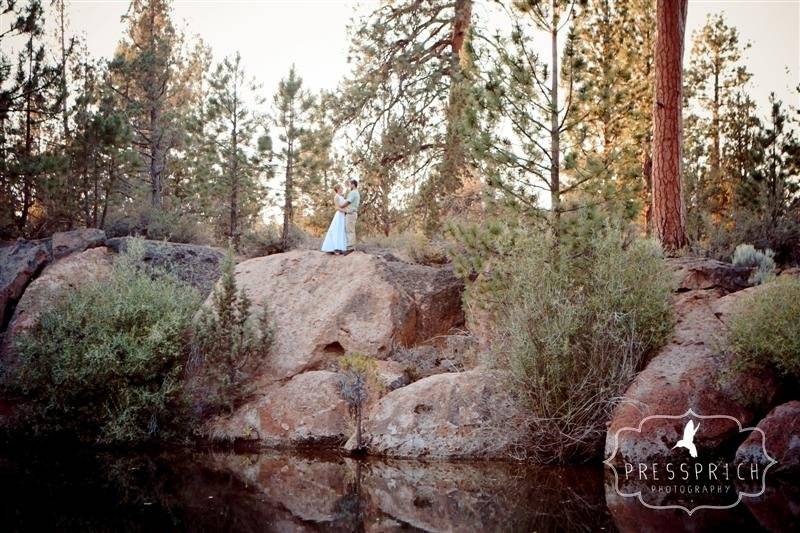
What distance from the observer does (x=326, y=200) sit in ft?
65.3

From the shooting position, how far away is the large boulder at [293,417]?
11.2m

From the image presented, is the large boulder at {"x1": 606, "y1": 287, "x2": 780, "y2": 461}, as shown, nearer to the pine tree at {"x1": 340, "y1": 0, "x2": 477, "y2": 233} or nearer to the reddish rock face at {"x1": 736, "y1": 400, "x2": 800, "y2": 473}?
the reddish rock face at {"x1": 736, "y1": 400, "x2": 800, "y2": 473}

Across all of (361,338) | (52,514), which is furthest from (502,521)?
(361,338)

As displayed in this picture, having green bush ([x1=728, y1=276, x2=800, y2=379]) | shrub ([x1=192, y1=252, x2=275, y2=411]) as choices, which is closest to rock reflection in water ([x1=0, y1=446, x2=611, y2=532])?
shrub ([x1=192, y1=252, x2=275, y2=411])

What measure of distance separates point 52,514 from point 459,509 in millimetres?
4040

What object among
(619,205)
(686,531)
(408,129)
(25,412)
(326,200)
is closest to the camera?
(686,531)

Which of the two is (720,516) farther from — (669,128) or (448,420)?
(669,128)

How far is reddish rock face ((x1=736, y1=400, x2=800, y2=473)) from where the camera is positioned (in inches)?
311

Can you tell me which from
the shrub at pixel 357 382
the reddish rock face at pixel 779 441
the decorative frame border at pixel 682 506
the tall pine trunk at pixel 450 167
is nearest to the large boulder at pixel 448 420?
the shrub at pixel 357 382

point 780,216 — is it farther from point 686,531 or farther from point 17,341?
point 17,341

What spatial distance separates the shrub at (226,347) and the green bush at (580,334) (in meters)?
4.76

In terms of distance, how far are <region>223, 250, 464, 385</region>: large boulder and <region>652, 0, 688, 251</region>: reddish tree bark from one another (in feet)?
14.2

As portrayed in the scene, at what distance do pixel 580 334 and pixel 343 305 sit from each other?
18.0ft

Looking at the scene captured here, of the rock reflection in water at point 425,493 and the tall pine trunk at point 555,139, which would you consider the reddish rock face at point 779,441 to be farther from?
the tall pine trunk at point 555,139
